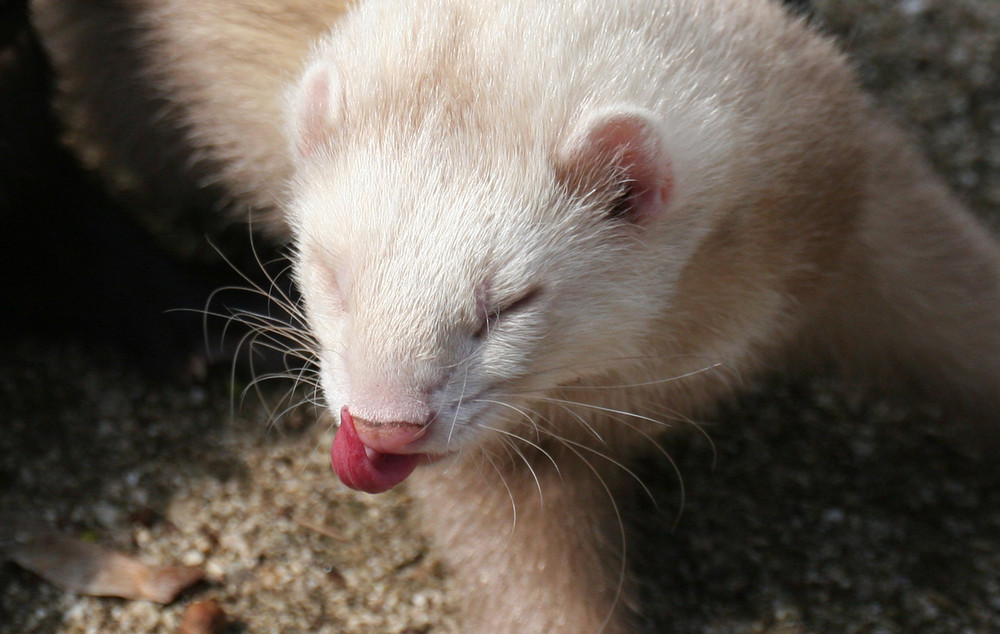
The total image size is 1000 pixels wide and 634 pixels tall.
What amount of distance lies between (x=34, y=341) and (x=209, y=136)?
586 millimetres

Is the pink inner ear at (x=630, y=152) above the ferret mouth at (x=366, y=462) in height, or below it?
above

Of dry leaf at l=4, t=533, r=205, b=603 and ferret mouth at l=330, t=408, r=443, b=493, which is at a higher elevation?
ferret mouth at l=330, t=408, r=443, b=493

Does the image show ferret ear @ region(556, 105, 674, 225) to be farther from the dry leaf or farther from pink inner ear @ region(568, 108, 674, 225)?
the dry leaf

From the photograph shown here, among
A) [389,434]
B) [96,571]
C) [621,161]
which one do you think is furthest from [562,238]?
[96,571]

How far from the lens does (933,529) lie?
2.02 m

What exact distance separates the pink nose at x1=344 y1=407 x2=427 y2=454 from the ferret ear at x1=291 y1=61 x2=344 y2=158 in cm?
42

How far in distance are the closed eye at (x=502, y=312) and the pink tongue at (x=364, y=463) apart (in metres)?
0.20

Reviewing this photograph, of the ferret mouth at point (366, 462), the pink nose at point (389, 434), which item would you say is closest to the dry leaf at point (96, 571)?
the ferret mouth at point (366, 462)

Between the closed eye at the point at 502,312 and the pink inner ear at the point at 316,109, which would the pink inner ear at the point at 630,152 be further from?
the pink inner ear at the point at 316,109

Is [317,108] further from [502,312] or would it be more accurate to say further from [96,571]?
[96,571]

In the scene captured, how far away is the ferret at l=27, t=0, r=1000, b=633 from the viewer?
4.47 feet

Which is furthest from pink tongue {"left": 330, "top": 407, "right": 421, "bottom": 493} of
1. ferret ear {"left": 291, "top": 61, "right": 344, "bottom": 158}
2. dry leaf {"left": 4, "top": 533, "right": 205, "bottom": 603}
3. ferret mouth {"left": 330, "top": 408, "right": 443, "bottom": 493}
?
dry leaf {"left": 4, "top": 533, "right": 205, "bottom": 603}

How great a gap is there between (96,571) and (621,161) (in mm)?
1216

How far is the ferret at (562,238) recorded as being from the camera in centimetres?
136
